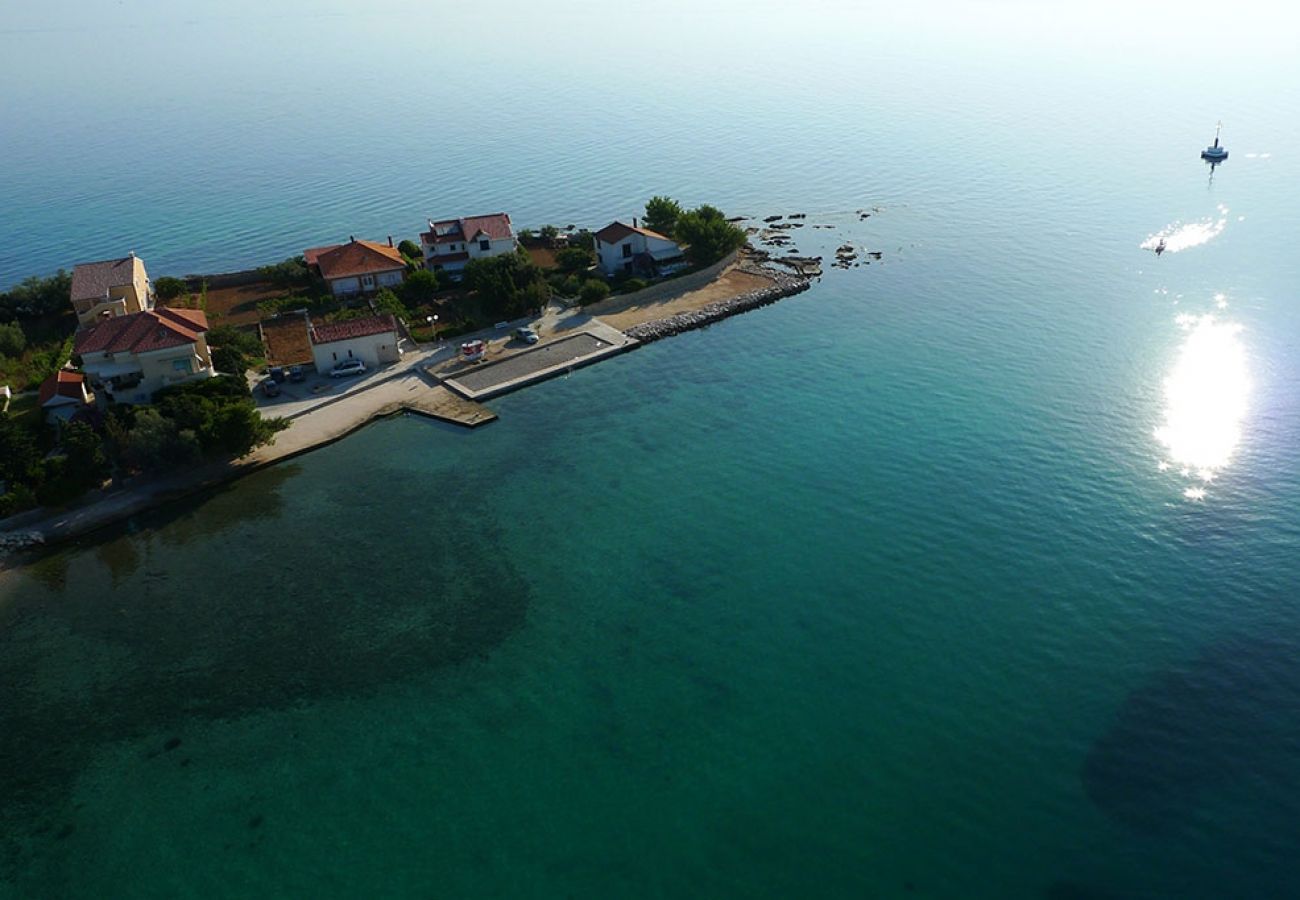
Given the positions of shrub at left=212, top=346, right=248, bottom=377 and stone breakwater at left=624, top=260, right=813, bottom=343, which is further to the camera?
stone breakwater at left=624, top=260, right=813, bottom=343

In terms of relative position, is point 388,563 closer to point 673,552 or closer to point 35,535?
point 673,552

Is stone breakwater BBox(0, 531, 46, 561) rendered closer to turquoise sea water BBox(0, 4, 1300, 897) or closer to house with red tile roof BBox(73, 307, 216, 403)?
turquoise sea water BBox(0, 4, 1300, 897)

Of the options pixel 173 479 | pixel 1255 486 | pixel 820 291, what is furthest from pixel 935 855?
pixel 820 291

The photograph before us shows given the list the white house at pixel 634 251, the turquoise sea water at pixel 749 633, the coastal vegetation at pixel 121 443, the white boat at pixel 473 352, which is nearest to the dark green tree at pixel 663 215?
the white house at pixel 634 251

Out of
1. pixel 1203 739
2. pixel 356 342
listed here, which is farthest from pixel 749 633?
pixel 356 342

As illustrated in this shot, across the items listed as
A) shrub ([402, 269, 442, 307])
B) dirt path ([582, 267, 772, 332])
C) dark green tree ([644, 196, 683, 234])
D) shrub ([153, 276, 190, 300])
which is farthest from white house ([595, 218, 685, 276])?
shrub ([153, 276, 190, 300])

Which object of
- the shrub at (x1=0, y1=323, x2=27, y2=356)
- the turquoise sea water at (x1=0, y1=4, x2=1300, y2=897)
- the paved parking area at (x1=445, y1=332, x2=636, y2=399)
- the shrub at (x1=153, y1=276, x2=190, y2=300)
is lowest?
the turquoise sea water at (x1=0, y1=4, x2=1300, y2=897)

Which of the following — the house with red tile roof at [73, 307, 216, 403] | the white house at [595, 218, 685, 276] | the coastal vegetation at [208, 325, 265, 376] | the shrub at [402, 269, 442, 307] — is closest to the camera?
the house with red tile roof at [73, 307, 216, 403]
